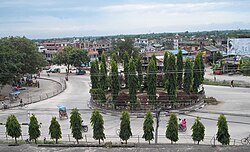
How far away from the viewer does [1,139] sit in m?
19.9

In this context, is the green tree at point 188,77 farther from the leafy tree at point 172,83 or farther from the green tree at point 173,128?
the green tree at point 173,128

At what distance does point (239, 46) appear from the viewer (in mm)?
58250

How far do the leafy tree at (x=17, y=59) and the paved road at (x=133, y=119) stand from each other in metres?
5.54

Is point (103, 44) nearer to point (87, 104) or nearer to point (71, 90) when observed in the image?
point (71, 90)

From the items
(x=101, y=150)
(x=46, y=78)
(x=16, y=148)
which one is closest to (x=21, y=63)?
(x=46, y=78)

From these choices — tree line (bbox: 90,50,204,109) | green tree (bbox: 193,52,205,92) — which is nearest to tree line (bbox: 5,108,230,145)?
tree line (bbox: 90,50,204,109)

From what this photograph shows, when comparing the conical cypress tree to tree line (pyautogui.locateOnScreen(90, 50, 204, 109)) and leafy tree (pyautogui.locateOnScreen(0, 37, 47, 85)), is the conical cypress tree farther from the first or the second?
leafy tree (pyautogui.locateOnScreen(0, 37, 47, 85))

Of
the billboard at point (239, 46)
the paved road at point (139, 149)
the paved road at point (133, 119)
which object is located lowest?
the paved road at point (133, 119)

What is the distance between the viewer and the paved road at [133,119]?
66.9 feet

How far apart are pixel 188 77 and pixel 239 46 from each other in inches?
1364

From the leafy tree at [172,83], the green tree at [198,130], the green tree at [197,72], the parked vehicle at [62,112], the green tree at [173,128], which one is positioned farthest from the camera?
the green tree at [197,72]

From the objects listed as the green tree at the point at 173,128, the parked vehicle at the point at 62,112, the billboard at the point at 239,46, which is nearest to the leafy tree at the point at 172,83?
the green tree at the point at 173,128

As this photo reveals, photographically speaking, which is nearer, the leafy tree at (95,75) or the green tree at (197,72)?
the green tree at (197,72)

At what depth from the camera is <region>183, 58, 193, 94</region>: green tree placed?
2819cm
